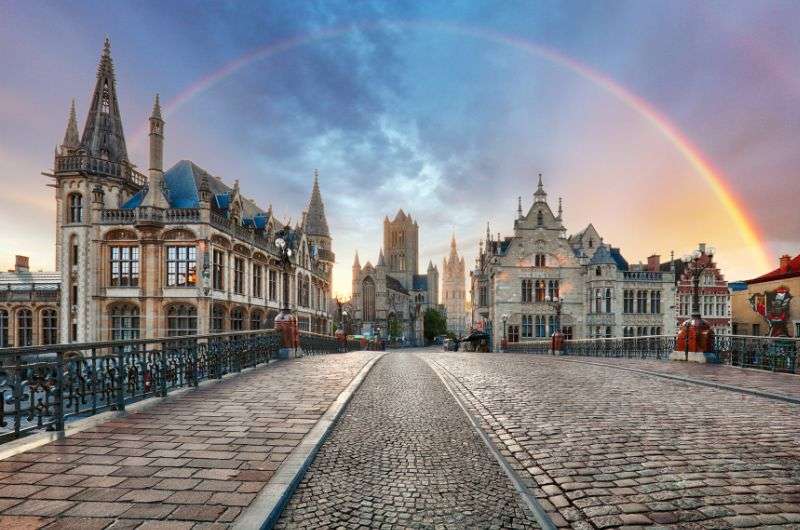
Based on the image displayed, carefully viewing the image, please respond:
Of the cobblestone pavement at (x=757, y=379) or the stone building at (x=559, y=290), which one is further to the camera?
the stone building at (x=559, y=290)

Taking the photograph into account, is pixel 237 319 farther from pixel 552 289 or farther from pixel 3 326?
pixel 3 326

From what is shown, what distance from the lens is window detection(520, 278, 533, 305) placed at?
41969mm

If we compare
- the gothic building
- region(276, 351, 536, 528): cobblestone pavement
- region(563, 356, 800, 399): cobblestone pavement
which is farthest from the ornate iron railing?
the gothic building

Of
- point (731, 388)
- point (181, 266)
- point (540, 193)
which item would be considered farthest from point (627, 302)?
point (181, 266)

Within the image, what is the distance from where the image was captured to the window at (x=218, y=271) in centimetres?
3154

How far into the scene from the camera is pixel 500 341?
41406 mm

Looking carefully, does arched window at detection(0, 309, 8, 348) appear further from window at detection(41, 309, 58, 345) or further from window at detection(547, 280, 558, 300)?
window at detection(547, 280, 558, 300)

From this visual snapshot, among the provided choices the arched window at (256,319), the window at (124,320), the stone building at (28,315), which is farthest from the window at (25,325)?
the arched window at (256,319)

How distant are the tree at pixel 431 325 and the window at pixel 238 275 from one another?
281 ft

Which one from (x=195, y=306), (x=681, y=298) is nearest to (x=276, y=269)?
(x=195, y=306)

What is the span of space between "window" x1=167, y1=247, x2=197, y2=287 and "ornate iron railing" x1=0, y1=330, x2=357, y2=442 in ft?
64.4

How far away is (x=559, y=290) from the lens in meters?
42.0

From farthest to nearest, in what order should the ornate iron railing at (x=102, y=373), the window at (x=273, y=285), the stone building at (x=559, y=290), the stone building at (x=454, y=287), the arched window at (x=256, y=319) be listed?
the stone building at (x=454, y=287) < the window at (x=273, y=285) < the stone building at (x=559, y=290) < the arched window at (x=256, y=319) < the ornate iron railing at (x=102, y=373)

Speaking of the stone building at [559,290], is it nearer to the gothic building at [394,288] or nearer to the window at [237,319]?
the window at [237,319]
